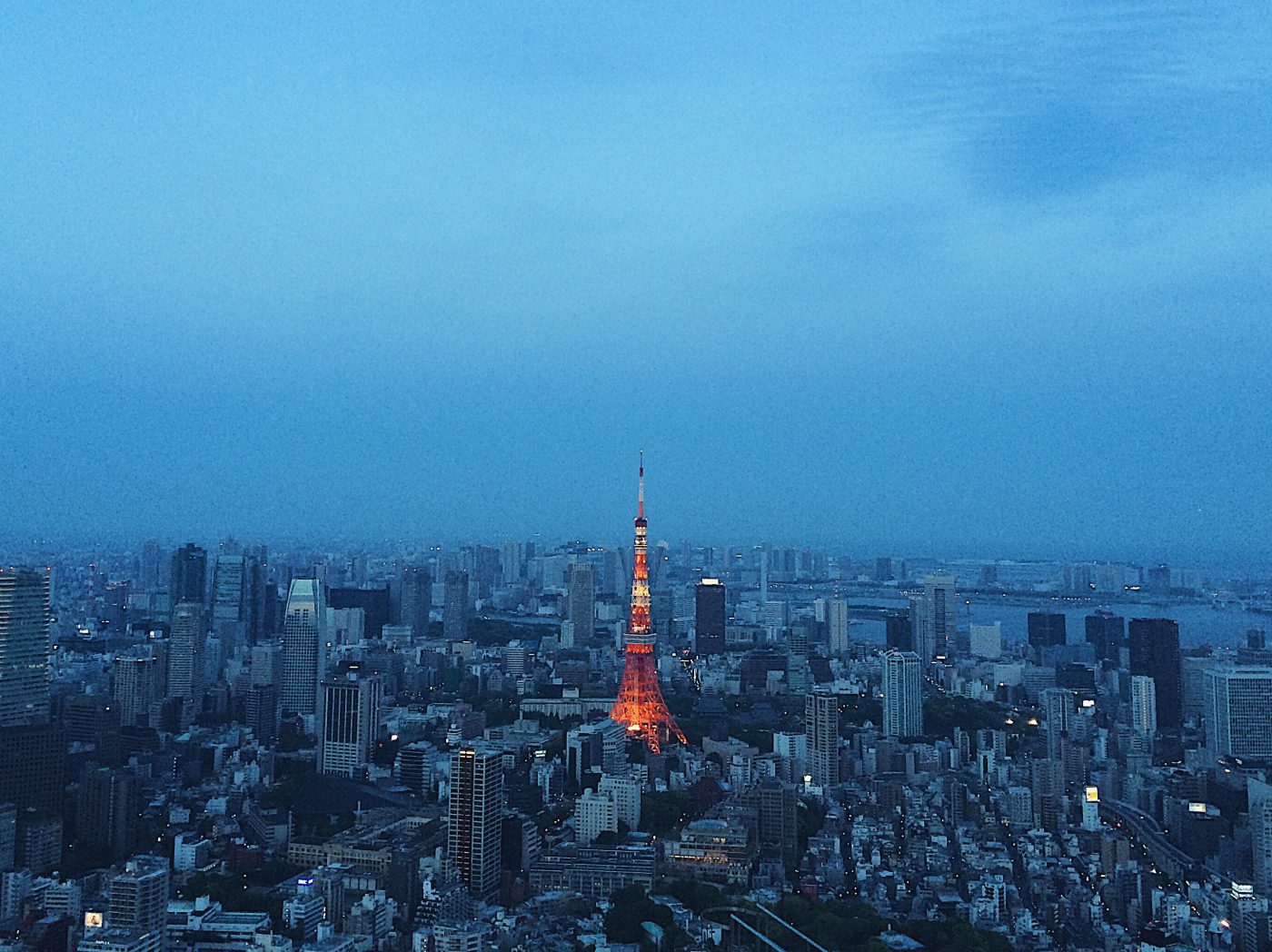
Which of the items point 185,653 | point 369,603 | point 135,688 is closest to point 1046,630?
point 369,603

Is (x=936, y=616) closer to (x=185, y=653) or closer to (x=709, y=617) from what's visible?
(x=709, y=617)

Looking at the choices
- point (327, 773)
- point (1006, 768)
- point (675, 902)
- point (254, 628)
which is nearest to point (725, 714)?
point (1006, 768)

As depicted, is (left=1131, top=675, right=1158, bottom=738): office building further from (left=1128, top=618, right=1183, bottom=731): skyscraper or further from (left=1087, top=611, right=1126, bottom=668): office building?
(left=1087, top=611, right=1126, bottom=668): office building

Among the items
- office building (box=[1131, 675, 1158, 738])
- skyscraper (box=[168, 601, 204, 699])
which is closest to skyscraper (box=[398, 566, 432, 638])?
skyscraper (box=[168, 601, 204, 699])

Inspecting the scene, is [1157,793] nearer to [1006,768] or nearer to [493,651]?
[1006,768]

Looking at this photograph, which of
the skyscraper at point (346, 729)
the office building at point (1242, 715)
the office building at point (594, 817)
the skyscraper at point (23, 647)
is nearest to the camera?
the office building at point (594, 817)

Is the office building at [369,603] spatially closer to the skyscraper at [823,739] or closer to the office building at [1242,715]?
the skyscraper at [823,739]

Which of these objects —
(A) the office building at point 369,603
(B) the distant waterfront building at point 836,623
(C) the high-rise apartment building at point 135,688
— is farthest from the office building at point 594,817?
(A) the office building at point 369,603
